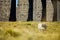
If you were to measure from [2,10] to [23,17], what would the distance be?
2012 mm

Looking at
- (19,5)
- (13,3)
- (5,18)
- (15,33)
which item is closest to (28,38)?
(15,33)

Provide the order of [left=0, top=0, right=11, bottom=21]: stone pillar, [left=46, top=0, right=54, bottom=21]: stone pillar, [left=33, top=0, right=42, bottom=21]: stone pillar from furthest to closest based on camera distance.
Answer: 1. [left=0, top=0, right=11, bottom=21]: stone pillar
2. [left=33, top=0, right=42, bottom=21]: stone pillar
3. [left=46, top=0, right=54, bottom=21]: stone pillar

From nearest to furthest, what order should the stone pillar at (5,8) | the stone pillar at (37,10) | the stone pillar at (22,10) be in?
the stone pillar at (37,10) → the stone pillar at (5,8) → the stone pillar at (22,10)

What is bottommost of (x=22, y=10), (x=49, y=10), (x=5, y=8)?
(x=22, y=10)

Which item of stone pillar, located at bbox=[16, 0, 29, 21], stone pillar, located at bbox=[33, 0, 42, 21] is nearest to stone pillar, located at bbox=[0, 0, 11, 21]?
stone pillar, located at bbox=[16, 0, 29, 21]

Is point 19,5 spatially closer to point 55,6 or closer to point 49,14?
point 49,14

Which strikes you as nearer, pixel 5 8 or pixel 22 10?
pixel 5 8

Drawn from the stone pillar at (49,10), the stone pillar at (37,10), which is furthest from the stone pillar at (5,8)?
the stone pillar at (49,10)

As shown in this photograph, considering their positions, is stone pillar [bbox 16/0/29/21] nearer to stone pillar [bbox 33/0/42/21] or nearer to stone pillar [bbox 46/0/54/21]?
stone pillar [bbox 33/0/42/21]

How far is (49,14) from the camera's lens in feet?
69.8

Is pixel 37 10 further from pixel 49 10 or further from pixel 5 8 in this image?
pixel 5 8

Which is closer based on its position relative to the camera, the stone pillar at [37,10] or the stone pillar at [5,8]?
the stone pillar at [37,10]

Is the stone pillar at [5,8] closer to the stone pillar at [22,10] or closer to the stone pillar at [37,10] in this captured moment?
the stone pillar at [22,10]

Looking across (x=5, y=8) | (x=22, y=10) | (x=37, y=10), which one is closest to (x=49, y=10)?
(x=37, y=10)
